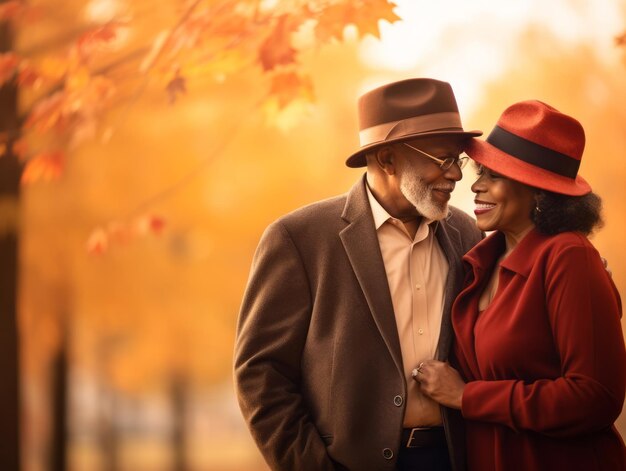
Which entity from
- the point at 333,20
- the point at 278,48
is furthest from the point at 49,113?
the point at 333,20

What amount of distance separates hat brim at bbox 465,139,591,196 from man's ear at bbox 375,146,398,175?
0.38 m

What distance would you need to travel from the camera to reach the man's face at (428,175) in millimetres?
3305

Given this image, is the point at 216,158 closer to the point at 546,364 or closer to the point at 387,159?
the point at 387,159

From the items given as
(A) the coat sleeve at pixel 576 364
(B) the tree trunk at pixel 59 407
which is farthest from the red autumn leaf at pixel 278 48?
(B) the tree trunk at pixel 59 407

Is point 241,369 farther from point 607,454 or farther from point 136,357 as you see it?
point 136,357

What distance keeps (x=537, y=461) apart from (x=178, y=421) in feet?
32.3

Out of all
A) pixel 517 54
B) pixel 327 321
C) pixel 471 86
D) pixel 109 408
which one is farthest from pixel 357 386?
pixel 109 408

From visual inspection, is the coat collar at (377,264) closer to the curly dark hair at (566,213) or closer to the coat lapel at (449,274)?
the coat lapel at (449,274)

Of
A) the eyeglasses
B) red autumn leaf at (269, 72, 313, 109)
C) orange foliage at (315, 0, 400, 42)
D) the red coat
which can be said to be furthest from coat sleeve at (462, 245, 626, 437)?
red autumn leaf at (269, 72, 313, 109)

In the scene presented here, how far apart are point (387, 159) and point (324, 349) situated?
0.83 meters

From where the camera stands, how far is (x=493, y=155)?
3.18 m

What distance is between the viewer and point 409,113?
3.37 metres

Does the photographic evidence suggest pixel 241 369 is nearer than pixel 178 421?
Yes

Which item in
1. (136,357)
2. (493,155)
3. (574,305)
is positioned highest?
(493,155)
